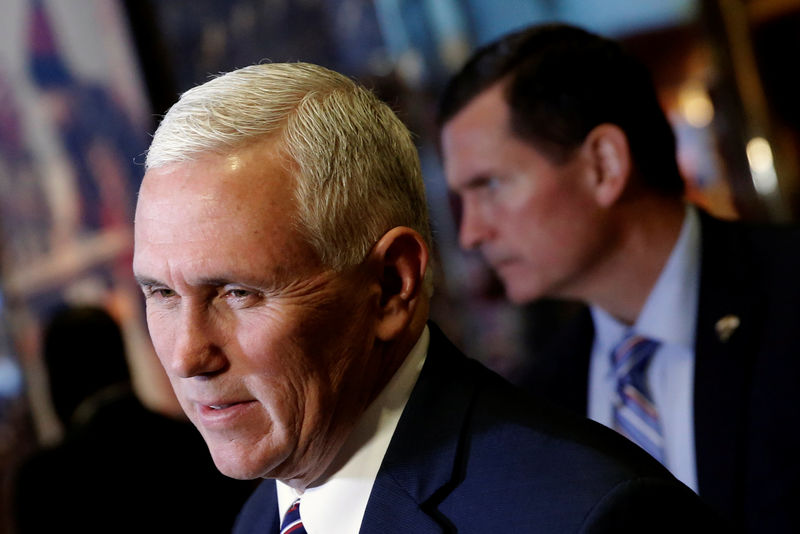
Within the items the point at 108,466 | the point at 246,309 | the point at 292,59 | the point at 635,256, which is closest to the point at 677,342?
the point at 635,256

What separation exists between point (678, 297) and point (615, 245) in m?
0.22

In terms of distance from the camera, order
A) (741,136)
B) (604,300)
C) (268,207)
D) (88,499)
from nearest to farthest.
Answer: (268,207) → (604,300) → (88,499) → (741,136)

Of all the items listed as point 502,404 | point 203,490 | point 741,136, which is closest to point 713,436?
point 502,404

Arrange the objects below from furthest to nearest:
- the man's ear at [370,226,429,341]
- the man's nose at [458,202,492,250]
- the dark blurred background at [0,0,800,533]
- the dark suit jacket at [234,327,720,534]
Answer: the dark blurred background at [0,0,800,533]
the man's nose at [458,202,492,250]
the man's ear at [370,226,429,341]
the dark suit jacket at [234,327,720,534]

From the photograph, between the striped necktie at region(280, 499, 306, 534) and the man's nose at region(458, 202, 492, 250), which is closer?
the striped necktie at region(280, 499, 306, 534)

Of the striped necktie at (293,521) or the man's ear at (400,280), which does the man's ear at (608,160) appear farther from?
the striped necktie at (293,521)

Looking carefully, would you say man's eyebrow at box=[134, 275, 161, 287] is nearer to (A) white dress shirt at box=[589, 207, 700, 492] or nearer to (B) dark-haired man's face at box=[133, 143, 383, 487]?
(B) dark-haired man's face at box=[133, 143, 383, 487]

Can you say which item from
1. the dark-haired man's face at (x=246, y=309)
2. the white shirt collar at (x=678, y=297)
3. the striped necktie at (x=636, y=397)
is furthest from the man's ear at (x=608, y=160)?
the dark-haired man's face at (x=246, y=309)

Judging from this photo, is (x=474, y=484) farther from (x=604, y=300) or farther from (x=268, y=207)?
(x=604, y=300)

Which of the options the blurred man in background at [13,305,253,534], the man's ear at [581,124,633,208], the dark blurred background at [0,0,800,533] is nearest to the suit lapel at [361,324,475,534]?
the man's ear at [581,124,633,208]

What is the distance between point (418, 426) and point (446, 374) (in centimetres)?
10

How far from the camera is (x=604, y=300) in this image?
2.35 metres

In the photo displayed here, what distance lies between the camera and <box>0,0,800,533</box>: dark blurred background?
A: 4.70 meters

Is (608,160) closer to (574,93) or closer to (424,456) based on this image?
(574,93)
